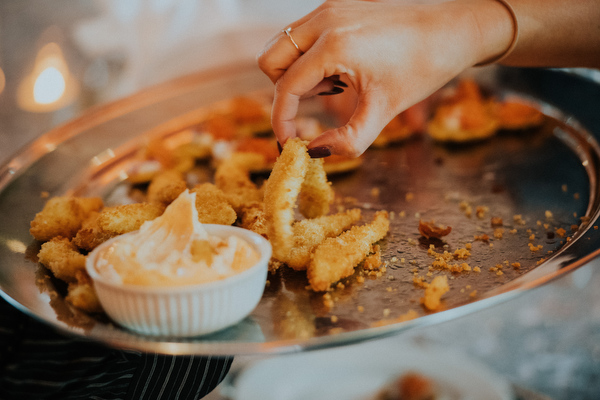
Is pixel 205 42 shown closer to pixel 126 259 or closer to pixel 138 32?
pixel 138 32

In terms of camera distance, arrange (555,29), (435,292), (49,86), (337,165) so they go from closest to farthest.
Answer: (435,292), (555,29), (337,165), (49,86)

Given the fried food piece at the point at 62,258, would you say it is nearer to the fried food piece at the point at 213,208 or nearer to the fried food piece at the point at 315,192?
the fried food piece at the point at 213,208

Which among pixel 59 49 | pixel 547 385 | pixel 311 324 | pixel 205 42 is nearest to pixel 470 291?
pixel 311 324

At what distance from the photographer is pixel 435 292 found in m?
0.84

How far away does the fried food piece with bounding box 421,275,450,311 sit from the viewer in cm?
83

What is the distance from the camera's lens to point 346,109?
184cm

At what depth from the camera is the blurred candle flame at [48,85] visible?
2965 mm

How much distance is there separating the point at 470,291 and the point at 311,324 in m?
0.28

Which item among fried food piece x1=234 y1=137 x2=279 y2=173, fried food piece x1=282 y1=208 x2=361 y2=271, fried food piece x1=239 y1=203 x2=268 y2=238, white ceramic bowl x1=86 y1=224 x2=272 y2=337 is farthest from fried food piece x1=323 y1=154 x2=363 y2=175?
white ceramic bowl x1=86 y1=224 x2=272 y2=337

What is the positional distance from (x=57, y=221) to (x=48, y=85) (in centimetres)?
222

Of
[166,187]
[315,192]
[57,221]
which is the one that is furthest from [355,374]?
[57,221]

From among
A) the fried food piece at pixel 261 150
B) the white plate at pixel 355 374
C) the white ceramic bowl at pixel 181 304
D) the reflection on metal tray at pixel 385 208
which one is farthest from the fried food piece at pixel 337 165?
the white ceramic bowl at pixel 181 304

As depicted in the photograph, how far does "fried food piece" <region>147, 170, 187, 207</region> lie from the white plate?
67 centimetres

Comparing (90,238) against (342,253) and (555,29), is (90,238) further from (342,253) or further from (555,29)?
(555,29)
